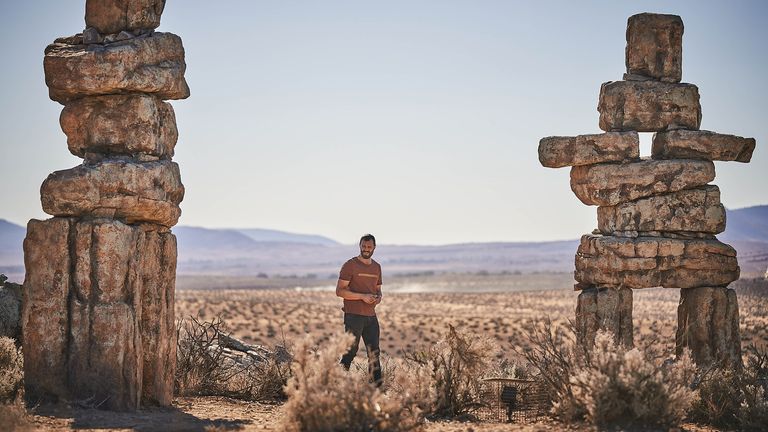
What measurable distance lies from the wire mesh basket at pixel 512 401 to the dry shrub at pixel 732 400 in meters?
1.79

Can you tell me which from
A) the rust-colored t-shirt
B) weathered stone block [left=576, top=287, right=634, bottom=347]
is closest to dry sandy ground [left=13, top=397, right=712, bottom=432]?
the rust-colored t-shirt

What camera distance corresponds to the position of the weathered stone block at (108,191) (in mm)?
10211

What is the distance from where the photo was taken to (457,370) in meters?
10.8

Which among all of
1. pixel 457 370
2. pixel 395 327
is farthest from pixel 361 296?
pixel 395 327

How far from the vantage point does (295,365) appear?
27.2 ft

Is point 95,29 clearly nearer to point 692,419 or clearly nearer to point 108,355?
point 108,355

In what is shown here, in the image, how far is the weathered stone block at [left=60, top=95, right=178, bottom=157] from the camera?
10664 millimetres

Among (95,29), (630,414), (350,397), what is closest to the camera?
(350,397)

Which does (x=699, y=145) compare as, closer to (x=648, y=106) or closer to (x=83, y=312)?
(x=648, y=106)

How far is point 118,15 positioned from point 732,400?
27.8 feet

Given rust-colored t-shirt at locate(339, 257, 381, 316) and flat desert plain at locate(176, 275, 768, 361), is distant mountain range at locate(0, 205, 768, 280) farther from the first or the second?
rust-colored t-shirt at locate(339, 257, 381, 316)

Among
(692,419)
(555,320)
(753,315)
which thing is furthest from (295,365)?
(555,320)

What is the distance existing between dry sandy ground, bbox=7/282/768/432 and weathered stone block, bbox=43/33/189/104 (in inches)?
144

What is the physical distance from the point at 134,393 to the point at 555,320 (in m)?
24.5
